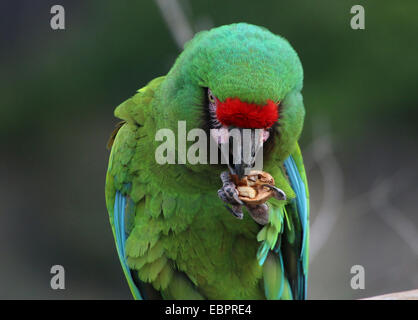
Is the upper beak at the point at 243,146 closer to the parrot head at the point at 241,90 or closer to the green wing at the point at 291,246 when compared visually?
the parrot head at the point at 241,90

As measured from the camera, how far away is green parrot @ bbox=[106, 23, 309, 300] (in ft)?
5.45

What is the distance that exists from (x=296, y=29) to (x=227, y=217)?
7.81 ft

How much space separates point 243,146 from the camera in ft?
5.38

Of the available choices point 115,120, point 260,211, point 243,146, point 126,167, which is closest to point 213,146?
point 243,146

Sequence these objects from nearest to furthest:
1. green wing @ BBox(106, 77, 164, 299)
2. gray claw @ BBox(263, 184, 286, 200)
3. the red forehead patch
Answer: the red forehead patch
gray claw @ BBox(263, 184, 286, 200)
green wing @ BBox(106, 77, 164, 299)

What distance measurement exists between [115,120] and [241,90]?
127 inches

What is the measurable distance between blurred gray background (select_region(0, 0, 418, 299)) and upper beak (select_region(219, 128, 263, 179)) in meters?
2.24

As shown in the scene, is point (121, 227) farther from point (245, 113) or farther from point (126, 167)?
point (245, 113)

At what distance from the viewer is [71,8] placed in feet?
13.9

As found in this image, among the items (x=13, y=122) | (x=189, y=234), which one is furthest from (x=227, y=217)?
(x=13, y=122)

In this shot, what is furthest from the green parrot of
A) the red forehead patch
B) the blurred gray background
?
the blurred gray background

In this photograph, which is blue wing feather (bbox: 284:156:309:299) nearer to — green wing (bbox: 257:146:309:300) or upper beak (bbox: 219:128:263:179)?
green wing (bbox: 257:146:309:300)

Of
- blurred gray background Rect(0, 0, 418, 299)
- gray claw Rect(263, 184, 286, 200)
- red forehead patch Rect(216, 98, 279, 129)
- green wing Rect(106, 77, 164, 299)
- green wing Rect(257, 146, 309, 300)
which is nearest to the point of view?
red forehead patch Rect(216, 98, 279, 129)

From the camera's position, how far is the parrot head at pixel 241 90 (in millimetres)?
1618
